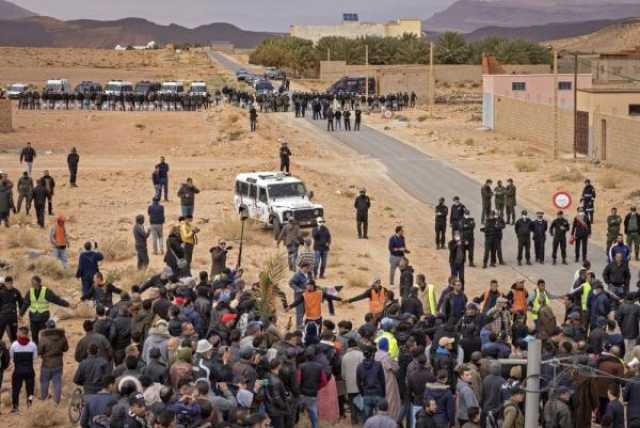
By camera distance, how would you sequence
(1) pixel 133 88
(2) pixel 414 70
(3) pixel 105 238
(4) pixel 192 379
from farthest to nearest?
(2) pixel 414 70 → (1) pixel 133 88 → (3) pixel 105 238 → (4) pixel 192 379

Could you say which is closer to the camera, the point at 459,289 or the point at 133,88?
the point at 459,289

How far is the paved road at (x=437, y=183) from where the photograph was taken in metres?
28.7

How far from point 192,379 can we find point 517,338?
5.59 m

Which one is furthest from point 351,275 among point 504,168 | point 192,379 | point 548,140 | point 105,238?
point 548,140

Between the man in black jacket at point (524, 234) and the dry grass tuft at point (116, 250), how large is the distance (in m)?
8.93

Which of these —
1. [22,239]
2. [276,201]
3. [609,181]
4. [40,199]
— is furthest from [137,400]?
[609,181]

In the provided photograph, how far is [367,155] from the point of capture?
5394 centimetres

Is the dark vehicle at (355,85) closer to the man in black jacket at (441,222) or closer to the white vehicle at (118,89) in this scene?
the white vehicle at (118,89)

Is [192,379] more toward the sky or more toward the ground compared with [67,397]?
more toward the sky

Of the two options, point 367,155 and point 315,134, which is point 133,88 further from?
point 367,155

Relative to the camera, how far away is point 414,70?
3974 inches

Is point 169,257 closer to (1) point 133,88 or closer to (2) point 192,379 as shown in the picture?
(2) point 192,379

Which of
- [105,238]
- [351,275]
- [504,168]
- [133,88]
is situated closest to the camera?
[351,275]

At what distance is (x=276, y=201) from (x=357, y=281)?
5.59 metres
